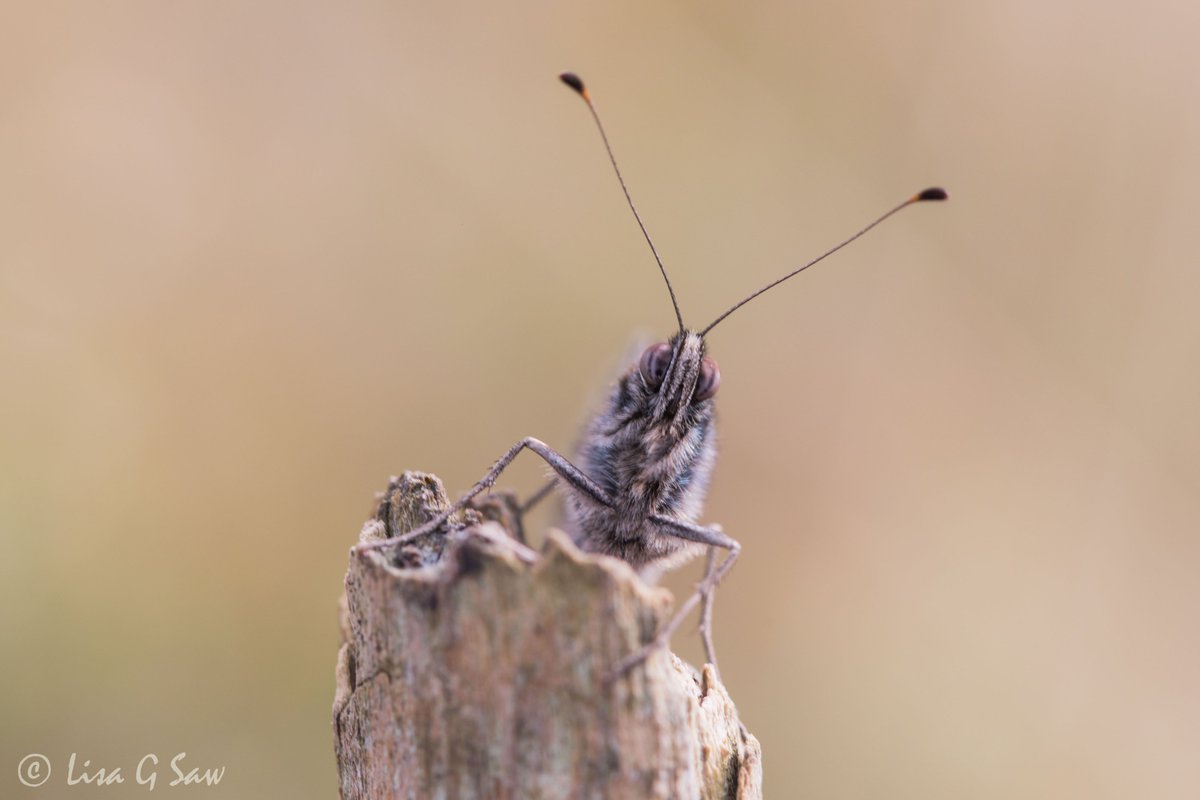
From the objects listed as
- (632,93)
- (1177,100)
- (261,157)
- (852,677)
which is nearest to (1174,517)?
(852,677)

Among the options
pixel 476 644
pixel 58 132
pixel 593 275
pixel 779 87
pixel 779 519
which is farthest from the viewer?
pixel 779 87

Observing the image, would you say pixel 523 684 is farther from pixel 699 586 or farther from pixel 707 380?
pixel 707 380

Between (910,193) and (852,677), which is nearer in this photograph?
(852,677)

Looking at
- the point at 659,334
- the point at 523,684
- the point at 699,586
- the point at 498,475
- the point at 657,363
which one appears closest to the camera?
the point at 523,684

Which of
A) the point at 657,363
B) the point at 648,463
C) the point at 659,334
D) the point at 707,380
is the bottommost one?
the point at 648,463

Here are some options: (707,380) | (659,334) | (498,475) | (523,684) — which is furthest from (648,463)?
(659,334)

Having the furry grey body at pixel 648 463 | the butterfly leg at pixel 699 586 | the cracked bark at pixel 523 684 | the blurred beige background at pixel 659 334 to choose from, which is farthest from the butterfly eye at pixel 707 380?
the cracked bark at pixel 523 684

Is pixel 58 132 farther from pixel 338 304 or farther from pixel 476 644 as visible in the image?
pixel 476 644
